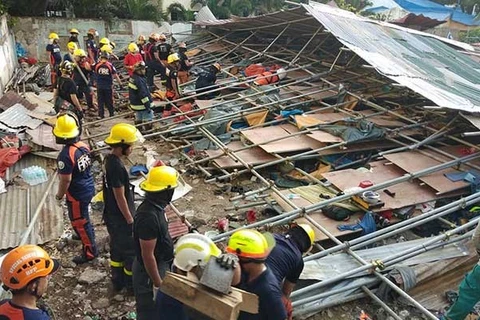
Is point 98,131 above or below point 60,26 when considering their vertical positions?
below

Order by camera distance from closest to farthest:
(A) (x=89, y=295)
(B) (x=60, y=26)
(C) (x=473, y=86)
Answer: (A) (x=89, y=295) → (C) (x=473, y=86) → (B) (x=60, y=26)

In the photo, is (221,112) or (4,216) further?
(221,112)

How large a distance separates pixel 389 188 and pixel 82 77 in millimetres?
7024

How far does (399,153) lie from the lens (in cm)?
623

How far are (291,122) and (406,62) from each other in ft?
8.01

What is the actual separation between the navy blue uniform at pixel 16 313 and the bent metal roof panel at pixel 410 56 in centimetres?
548

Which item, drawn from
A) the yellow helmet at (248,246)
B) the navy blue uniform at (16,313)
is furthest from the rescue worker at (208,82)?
the navy blue uniform at (16,313)

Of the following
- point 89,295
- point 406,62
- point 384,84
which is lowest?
point 89,295

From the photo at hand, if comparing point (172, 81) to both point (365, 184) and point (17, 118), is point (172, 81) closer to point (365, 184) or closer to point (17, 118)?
point (17, 118)

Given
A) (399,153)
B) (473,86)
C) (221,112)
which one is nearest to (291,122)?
(221,112)

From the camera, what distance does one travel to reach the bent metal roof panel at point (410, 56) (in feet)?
21.3

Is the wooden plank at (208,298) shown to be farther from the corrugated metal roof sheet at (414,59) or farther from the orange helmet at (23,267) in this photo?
the corrugated metal roof sheet at (414,59)

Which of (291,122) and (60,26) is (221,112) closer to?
(291,122)

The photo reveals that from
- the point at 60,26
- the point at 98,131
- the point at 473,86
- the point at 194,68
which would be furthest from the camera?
the point at 60,26
